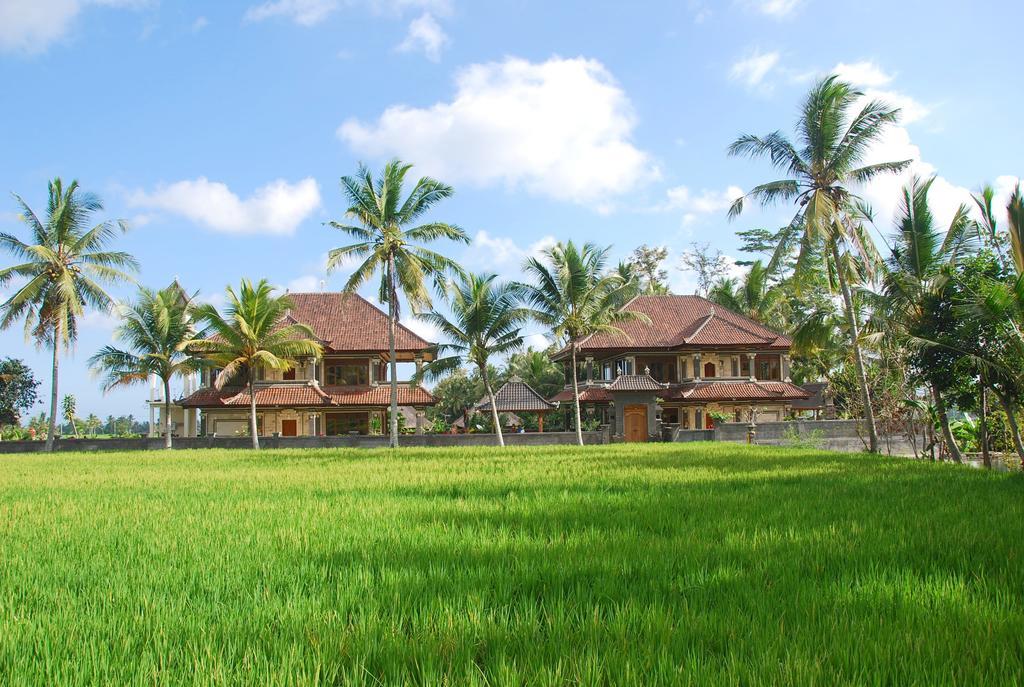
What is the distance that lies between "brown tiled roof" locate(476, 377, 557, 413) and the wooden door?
3.57 metres

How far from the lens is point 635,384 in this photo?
117 ft

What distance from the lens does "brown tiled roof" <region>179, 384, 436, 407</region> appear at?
3356 centimetres

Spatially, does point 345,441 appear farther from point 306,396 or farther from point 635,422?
point 635,422

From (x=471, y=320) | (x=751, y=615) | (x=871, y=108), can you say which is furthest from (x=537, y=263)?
(x=751, y=615)

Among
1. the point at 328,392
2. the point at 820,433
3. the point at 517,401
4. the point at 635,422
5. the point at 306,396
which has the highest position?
the point at 328,392

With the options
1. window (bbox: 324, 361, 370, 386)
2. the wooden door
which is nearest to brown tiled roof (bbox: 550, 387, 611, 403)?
the wooden door

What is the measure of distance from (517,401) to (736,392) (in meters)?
10.5

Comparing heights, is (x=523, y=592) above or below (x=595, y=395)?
below

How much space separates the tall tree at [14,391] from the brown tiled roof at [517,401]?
2424 cm

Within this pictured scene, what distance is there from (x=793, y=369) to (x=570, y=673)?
155 feet

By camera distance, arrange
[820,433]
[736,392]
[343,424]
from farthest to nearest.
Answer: [343,424] < [736,392] < [820,433]

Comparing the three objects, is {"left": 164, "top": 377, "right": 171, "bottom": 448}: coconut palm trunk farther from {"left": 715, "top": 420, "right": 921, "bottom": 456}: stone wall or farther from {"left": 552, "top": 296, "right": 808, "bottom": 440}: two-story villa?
{"left": 715, "top": 420, "right": 921, "bottom": 456}: stone wall

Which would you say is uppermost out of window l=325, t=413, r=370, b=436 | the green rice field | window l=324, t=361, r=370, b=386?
window l=324, t=361, r=370, b=386

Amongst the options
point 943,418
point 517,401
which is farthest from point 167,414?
point 943,418
